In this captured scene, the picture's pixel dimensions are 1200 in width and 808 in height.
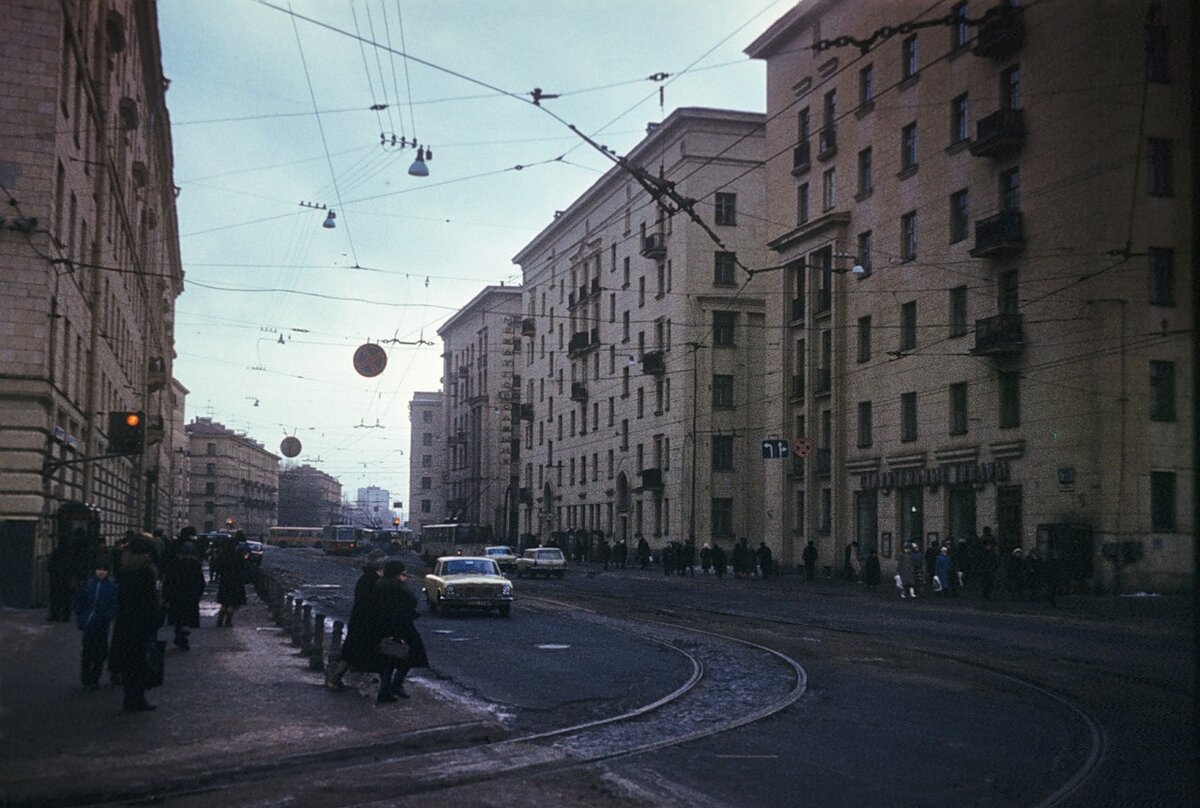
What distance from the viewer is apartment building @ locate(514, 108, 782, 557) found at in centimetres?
6600

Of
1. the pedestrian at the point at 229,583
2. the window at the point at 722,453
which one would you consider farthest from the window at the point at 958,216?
the window at the point at 722,453

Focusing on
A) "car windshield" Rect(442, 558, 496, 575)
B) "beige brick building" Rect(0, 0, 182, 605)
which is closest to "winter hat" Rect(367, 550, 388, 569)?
"beige brick building" Rect(0, 0, 182, 605)

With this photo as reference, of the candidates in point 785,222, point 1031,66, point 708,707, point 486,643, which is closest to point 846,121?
point 785,222

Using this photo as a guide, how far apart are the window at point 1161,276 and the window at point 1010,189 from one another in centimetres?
1492

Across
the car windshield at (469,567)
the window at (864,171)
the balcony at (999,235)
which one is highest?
the window at (864,171)

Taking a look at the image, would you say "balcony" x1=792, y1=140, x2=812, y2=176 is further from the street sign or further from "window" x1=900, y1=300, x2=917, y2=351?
the street sign

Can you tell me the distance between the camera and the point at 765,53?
5462 cm

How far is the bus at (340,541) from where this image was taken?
97438mm

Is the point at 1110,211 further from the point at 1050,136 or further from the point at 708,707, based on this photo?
the point at 708,707

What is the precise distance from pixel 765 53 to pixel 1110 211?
29.8 meters

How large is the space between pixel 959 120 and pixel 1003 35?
16.1ft

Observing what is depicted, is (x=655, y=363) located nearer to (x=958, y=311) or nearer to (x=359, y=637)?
(x=958, y=311)

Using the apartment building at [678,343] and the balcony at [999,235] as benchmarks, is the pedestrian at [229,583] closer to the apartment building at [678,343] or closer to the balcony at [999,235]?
the balcony at [999,235]

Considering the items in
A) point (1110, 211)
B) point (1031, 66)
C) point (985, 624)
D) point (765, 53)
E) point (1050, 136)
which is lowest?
point (985, 624)
